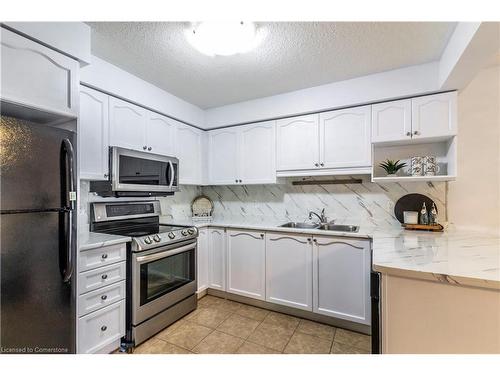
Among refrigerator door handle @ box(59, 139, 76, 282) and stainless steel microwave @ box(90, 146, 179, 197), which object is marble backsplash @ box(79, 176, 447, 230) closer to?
stainless steel microwave @ box(90, 146, 179, 197)

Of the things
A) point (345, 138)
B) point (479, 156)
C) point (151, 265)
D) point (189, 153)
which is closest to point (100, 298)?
point (151, 265)

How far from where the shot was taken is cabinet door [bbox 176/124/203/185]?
107 inches

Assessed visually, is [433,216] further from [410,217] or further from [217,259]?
[217,259]

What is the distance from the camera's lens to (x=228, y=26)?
1398mm

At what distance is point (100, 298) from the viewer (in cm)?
163

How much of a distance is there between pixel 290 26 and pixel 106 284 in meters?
2.16

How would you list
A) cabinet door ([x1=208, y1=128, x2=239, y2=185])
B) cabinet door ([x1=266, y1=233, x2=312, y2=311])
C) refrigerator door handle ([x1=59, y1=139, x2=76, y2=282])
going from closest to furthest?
refrigerator door handle ([x1=59, y1=139, x2=76, y2=282]) < cabinet door ([x1=266, y1=233, x2=312, y2=311]) < cabinet door ([x1=208, y1=128, x2=239, y2=185])

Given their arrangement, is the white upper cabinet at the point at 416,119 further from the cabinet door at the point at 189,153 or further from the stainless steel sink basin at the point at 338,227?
the cabinet door at the point at 189,153

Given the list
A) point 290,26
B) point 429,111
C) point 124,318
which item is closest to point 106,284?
point 124,318

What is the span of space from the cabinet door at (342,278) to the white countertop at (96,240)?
64.5 inches

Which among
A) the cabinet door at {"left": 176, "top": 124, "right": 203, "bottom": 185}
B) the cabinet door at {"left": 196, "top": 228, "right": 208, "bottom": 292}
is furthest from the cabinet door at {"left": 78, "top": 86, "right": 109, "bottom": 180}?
the cabinet door at {"left": 196, "top": 228, "right": 208, "bottom": 292}

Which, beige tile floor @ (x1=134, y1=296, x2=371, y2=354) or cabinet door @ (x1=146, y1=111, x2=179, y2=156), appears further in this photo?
cabinet door @ (x1=146, y1=111, x2=179, y2=156)

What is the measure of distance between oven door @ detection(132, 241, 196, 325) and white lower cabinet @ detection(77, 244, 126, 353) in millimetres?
101

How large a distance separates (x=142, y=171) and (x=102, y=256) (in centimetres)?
84
